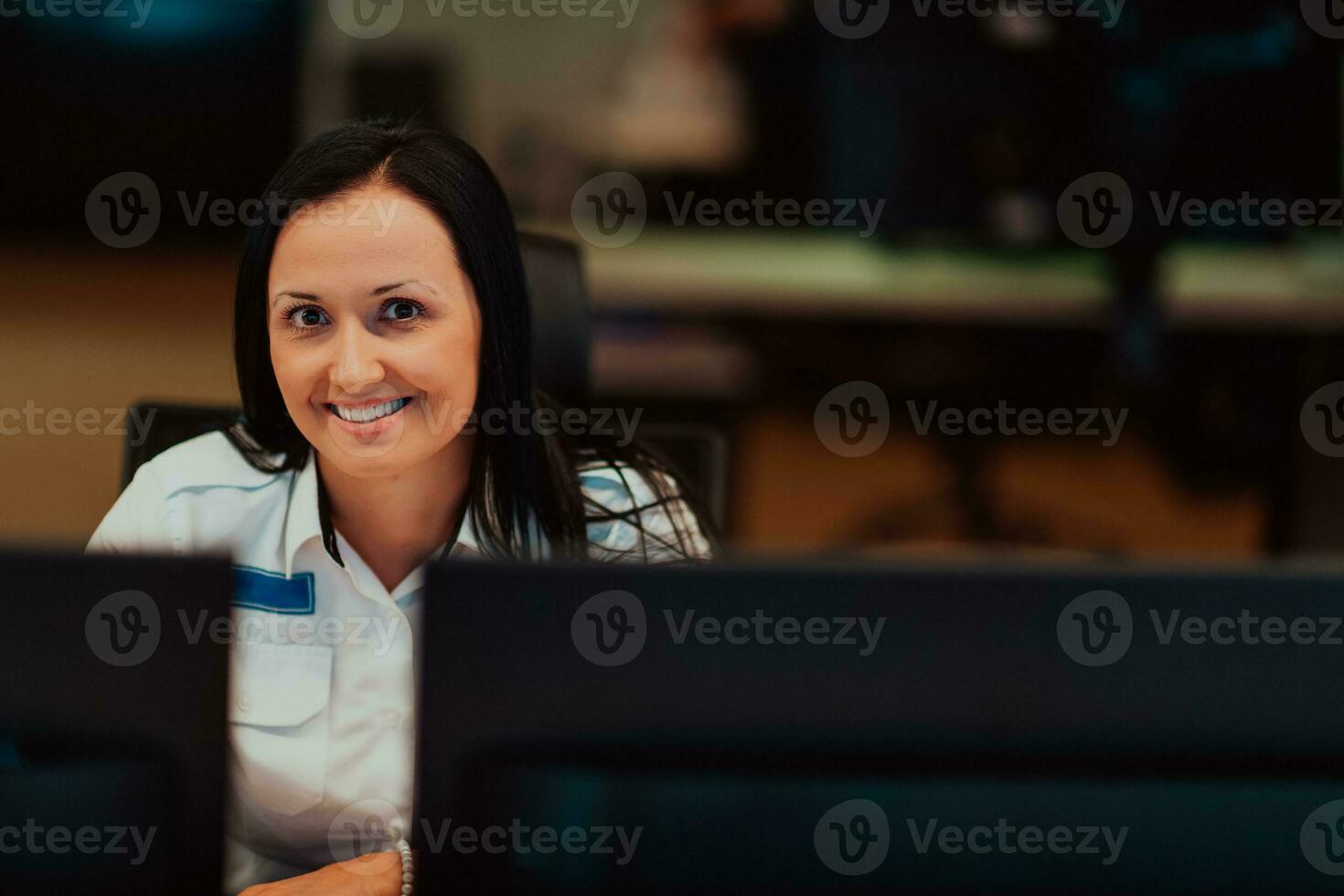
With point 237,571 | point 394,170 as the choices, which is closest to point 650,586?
point 237,571

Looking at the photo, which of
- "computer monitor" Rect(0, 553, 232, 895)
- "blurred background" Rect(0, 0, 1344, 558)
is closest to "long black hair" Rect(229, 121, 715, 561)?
"computer monitor" Rect(0, 553, 232, 895)

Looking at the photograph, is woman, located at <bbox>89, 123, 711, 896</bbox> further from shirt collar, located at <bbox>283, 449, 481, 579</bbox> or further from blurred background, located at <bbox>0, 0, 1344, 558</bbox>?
blurred background, located at <bbox>0, 0, 1344, 558</bbox>

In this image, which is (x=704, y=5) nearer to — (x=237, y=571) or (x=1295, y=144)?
(x=1295, y=144)

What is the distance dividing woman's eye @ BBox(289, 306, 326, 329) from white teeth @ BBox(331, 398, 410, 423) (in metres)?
0.06

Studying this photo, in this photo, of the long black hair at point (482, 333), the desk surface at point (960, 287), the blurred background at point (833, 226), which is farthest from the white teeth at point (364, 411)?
the desk surface at point (960, 287)

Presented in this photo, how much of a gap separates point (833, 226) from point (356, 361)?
315 centimetres

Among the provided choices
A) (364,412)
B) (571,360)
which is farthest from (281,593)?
(571,360)

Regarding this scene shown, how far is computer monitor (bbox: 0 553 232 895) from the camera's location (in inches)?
21.8

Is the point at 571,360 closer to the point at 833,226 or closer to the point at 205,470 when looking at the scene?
the point at 205,470

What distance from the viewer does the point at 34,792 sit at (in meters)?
0.58

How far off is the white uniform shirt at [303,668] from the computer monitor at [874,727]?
186mm

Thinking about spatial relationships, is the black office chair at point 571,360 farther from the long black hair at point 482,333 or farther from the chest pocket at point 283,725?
the chest pocket at point 283,725

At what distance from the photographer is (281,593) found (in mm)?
860

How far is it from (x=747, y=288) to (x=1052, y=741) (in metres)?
3.17
